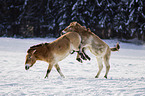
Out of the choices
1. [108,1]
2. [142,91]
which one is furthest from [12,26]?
[142,91]

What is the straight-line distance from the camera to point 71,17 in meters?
28.0

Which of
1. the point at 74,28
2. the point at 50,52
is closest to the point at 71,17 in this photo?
the point at 74,28

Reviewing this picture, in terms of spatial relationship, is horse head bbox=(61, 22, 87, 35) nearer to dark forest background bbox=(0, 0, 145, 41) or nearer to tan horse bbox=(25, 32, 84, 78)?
tan horse bbox=(25, 32, 84, 78)

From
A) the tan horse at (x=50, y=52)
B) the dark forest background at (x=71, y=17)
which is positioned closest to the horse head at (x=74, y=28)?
the tan horse at (x=50, y=52)

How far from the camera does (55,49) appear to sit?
6.25 m

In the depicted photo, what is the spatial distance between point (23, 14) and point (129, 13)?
16.5 meters

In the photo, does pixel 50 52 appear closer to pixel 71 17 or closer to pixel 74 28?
pixel 74 28

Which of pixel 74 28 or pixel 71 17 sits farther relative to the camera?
pixel 71 17

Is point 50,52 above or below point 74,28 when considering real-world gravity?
below

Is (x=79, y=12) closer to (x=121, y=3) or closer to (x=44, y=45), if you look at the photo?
(x=121, y=3)

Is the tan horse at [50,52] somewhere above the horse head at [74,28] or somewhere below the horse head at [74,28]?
below

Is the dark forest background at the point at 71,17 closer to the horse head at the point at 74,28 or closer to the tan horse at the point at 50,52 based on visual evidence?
the horse head at the point at 74,28

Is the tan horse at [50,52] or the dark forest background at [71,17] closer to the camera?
the tan horse at [50,52]

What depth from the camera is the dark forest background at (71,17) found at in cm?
2806
